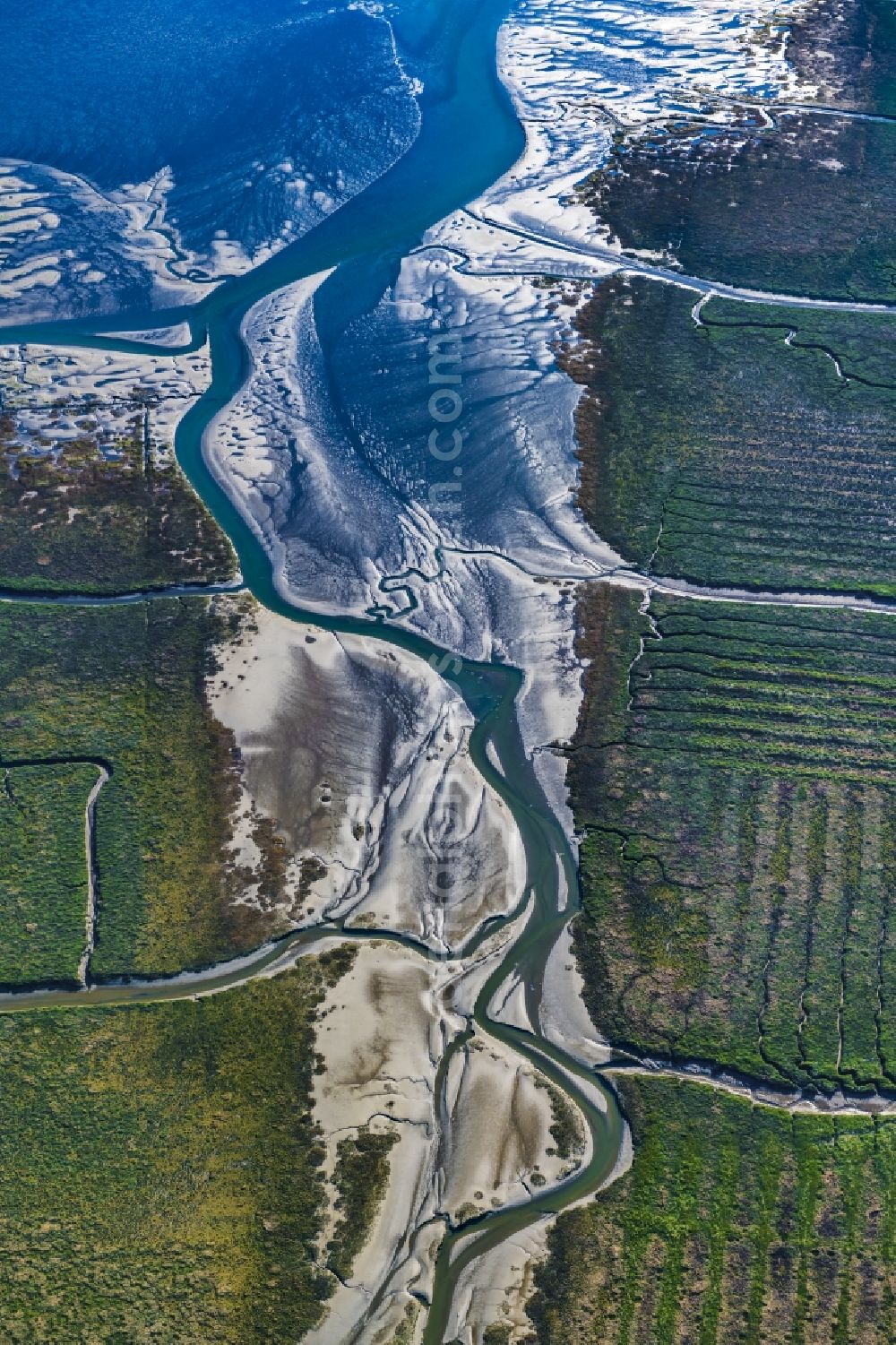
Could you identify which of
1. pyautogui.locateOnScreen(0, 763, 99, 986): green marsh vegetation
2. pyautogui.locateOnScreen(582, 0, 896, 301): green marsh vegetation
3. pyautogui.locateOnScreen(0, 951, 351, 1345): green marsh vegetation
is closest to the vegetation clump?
pyautogui.locateOnScreen(0, 951, 351, 1345): green marsh vegetation

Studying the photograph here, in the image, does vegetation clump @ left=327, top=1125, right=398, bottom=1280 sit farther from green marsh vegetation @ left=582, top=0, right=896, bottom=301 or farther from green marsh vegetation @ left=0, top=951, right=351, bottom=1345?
green marsh vegetation @ left=582, top=0, right=896, bottom=301

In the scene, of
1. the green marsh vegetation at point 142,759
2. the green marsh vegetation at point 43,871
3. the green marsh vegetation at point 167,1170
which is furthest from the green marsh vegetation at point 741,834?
the green marsh vegetation at point 43,871

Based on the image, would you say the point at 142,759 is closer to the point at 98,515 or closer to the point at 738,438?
the point at 98,515

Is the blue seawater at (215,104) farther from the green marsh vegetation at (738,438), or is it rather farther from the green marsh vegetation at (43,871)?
the green marsh vegetation at (43,871)

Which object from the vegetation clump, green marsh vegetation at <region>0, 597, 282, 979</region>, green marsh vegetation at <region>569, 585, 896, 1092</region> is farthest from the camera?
green marsh vegetation at <region>0, 597, 282, 979</region>

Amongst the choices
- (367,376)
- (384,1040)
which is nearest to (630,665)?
(384,1040)

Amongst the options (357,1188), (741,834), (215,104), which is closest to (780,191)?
(215,104)
